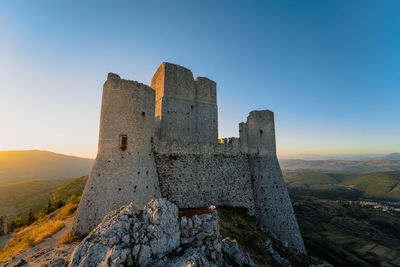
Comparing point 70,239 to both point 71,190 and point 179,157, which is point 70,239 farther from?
point 71,190

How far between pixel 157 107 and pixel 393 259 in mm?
54744

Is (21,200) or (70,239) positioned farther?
(21,200)

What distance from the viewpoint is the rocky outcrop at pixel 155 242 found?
5750 millimetres

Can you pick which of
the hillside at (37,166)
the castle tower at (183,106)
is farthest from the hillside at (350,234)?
the hillside at (37,166)

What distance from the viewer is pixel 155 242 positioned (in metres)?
6.59

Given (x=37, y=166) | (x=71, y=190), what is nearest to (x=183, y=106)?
(x=71, y=190)

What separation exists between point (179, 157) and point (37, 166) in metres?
185

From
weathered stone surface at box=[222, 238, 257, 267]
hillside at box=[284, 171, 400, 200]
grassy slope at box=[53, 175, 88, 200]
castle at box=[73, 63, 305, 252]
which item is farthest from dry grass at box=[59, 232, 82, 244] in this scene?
hillside at box=[284, 171, 400, 200]

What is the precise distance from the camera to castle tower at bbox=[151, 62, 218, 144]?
65.0ft

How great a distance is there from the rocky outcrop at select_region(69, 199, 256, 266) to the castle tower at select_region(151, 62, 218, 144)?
12156 millimetres

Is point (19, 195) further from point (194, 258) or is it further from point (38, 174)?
point (38, 174)

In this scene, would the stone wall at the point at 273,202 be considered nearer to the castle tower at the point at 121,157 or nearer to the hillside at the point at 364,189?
the castle tower at the point at 121,157

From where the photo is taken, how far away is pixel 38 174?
128 m

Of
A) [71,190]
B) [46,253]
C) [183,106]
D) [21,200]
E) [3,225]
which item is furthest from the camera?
[21,200]
